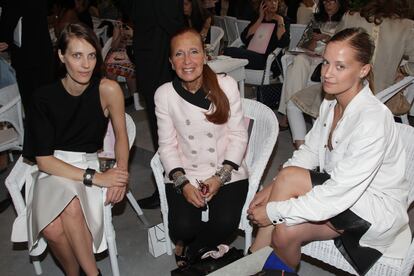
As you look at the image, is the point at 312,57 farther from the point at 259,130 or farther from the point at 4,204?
the point at 4,204

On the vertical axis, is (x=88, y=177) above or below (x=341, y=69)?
below

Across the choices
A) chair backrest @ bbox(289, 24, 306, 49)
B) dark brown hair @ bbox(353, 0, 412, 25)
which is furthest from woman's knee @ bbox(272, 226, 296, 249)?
chair backrest @ bbox(289, 24, 306, 49)

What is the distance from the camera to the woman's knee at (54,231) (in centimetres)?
195

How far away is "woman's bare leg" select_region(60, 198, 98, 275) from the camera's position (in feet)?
6.41

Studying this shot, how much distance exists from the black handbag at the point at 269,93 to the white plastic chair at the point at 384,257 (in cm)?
184

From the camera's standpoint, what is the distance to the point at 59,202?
1945 millimetres

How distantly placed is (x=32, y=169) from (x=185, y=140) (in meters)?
0.75

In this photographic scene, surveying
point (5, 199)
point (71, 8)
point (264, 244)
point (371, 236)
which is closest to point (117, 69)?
point (71, 8)

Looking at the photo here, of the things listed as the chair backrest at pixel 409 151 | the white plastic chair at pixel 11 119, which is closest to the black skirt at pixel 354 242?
the chair backrest at pixel 409 151

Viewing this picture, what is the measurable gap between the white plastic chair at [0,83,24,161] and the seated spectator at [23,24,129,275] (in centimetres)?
79

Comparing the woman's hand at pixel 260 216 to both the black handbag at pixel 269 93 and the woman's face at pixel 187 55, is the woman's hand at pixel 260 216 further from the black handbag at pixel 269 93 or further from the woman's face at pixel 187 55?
the black handbag at pixel 269 93

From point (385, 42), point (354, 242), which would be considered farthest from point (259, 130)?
point (385, 42)

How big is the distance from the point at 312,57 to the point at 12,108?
2222mm

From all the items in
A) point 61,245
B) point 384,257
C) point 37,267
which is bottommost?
point 37,267
